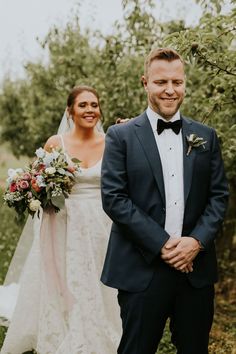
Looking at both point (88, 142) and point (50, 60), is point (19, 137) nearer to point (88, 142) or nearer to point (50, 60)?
point (50, 60)

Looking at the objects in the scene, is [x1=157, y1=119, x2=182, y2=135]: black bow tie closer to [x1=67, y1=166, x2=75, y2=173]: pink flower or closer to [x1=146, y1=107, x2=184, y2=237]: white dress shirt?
[x1=146, y1=107, x2=184, y2=237]: white dress shirt

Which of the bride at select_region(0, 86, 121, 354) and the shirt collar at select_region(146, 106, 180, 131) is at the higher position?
the shirt collar at select_region(146, 106, 180, 131)

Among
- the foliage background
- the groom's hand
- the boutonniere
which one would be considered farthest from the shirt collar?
the foliage background

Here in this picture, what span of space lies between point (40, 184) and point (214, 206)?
1956 mm

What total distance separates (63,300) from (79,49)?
5.26 m

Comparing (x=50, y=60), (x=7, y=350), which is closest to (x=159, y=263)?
(x=7, y=350)

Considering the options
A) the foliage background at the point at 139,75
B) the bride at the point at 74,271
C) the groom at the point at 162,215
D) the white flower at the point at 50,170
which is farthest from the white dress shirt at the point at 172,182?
the bride at the point at 74,271

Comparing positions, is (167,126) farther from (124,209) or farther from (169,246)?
(169,246)

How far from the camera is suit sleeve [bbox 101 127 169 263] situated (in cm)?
324

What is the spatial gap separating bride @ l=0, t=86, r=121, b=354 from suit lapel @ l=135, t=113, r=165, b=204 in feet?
6.70

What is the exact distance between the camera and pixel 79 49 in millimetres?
9680

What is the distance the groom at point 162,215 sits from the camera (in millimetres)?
3293

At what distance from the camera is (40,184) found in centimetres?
498

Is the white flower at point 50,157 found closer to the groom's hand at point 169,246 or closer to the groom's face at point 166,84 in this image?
the groom's face at point 166,84
